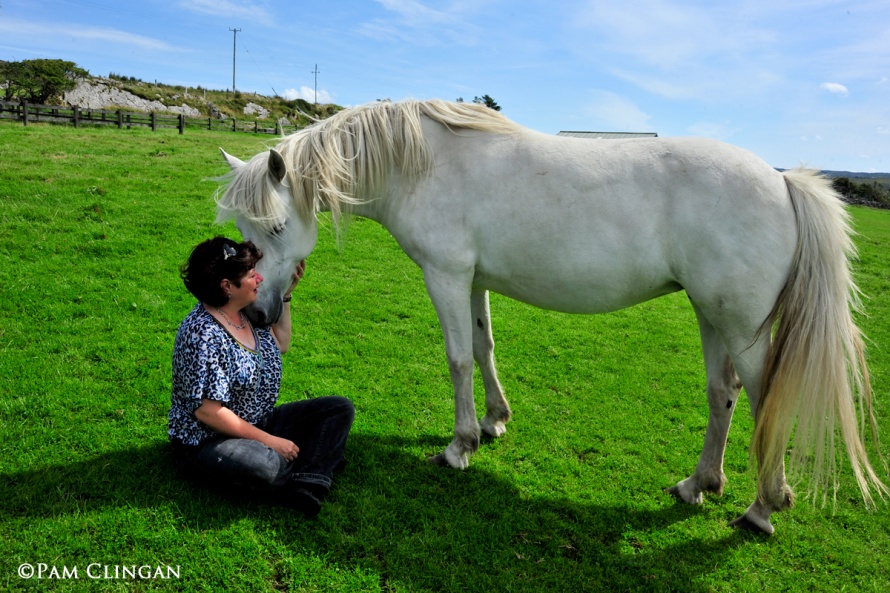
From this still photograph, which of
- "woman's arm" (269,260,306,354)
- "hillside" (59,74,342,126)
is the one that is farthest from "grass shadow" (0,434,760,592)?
"hillside" (59,74,342,126)

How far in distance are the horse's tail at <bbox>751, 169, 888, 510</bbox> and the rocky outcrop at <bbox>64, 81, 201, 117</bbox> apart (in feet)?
136

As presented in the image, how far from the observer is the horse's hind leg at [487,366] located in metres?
3.92

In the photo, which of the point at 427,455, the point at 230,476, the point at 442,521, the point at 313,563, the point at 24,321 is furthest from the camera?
the point at 24,321

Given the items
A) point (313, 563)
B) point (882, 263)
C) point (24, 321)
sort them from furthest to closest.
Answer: point (882, 263) → point (24, 321) → point (313, 563)

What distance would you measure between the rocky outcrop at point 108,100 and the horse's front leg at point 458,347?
4027 cm

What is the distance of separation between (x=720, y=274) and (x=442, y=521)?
197 cm

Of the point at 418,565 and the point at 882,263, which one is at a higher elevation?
the point at 882,263

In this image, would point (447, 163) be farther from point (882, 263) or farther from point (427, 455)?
point (882, 263)

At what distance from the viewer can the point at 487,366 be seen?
3988 mm

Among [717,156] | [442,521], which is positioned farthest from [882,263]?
[442,521]

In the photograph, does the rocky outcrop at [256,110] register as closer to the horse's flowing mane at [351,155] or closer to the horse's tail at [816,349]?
the horse's flowing mane at [351,155]

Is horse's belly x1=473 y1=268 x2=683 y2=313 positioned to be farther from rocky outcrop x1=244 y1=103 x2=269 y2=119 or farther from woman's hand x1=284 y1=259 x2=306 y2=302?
rocky outcrop x1=244 y1=103 x2=269 y2=119

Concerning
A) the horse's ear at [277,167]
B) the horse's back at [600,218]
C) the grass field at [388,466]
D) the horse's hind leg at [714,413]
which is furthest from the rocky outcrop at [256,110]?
the horse's hind leg at [714,413]

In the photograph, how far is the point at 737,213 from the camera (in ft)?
9.02
